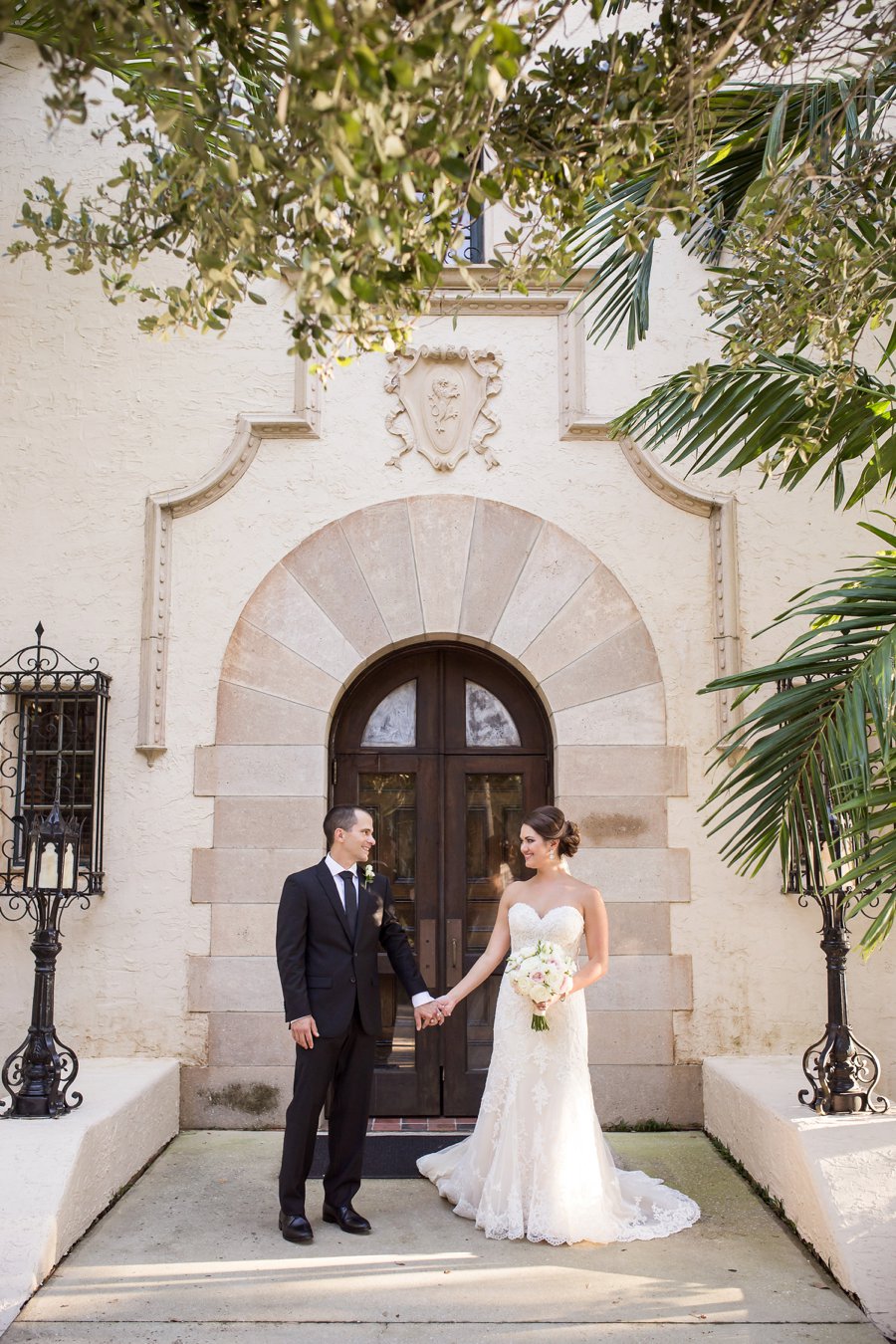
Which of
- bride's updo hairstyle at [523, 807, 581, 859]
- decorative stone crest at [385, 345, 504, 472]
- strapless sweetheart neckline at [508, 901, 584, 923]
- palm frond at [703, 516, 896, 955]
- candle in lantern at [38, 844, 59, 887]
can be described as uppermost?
decorative stone crest at [385, 345, 504, 472]

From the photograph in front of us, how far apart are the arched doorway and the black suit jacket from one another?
68.3 inches

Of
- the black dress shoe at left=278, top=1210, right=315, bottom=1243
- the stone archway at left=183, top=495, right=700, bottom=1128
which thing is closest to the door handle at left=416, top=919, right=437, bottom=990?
the stone archway at left=183, top=495, right=700, bottom=1128

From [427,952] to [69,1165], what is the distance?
2.73 metres

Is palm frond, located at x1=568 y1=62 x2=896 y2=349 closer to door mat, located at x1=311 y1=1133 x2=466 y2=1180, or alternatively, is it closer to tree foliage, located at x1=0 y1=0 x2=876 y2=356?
tree foliage, located at x1=0 y1=0 x2=876 y2=356

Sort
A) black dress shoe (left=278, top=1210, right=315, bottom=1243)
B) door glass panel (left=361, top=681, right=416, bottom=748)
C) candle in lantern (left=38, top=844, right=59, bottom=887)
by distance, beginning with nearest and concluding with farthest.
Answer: black dress shoe (left=278, top=1210, right=315, bottom=1243) → candle in lantern (left=38, top=844, right=59, bottom=887) → door glass panel (left=361, top=681, right=416, bottom=748)

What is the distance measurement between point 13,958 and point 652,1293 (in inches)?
166

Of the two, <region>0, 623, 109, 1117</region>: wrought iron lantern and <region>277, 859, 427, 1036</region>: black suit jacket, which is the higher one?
<region>0, 623, 109, 1117</region>: wrought iron lantern

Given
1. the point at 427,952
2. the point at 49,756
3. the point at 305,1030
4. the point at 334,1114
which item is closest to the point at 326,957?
the point at 305,1030

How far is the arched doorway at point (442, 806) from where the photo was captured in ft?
23.5

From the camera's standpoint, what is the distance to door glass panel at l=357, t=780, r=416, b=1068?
7.18 meters

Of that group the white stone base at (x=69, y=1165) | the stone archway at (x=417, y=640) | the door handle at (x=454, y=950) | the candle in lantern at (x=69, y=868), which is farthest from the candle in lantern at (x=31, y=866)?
the door handle at (x=454, y=950)

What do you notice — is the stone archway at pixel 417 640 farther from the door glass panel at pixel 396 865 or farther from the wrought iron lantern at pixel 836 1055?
the wrought iron lantern at pixel 836 1055

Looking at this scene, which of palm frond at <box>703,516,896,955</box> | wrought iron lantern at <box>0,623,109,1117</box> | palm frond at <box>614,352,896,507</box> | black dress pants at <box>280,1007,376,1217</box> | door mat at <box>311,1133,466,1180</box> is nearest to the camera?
palm frond at <box>703,516,896,955</box>

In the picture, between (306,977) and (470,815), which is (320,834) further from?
(306,977)
